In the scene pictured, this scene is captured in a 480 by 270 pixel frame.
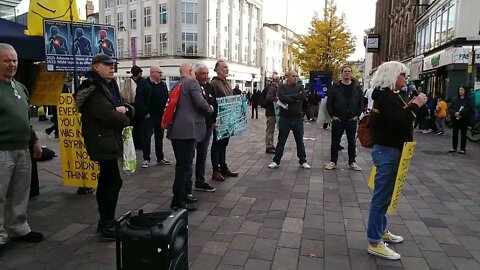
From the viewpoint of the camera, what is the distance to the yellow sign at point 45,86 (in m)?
5.74

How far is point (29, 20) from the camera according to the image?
5.11 metres

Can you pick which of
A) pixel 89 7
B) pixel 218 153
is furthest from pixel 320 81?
pixel 89 7

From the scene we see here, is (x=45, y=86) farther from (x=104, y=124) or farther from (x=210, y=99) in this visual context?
(x=104, y=124)

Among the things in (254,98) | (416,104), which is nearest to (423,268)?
(416,104)

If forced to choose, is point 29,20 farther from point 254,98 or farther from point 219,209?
point 254,98

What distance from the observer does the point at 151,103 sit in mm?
7363

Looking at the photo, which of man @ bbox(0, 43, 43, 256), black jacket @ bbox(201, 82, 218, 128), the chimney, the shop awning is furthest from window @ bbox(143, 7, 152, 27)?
man @ bbox(0, 43, 43, 256)

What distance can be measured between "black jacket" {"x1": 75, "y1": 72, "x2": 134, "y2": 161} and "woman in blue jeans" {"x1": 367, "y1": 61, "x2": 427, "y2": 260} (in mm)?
2409

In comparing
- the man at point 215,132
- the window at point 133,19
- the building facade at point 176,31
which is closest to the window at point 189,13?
the building facade at point 176,31

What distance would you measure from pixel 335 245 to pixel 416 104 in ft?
5.19

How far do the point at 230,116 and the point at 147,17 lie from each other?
1897 inches

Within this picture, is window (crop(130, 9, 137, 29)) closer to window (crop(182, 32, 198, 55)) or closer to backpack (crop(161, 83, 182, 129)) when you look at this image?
window (crop(182, 32, 198, 55))

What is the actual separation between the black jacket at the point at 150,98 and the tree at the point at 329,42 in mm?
25699

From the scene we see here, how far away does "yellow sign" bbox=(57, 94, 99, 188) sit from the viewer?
5316 millimetres
